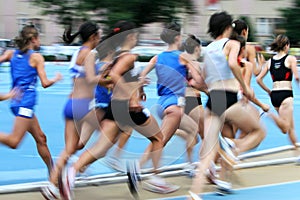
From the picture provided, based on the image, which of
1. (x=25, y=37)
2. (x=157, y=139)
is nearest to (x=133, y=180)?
(x=157, y=139)

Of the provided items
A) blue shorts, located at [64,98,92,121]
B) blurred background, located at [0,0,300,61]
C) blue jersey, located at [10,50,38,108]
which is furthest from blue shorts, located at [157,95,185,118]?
blurred background, located at [0,0,300,61]

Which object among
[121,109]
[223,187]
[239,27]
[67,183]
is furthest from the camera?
[239,27]

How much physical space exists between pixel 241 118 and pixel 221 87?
40 cm

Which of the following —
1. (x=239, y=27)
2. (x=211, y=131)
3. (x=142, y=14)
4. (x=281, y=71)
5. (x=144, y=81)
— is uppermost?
(x=239, y=27)

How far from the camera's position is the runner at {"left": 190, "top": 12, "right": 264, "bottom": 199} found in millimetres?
6215

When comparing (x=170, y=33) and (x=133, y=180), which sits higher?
(x=170, y=33)

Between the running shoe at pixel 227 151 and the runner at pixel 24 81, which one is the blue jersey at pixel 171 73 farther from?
the runner at pixel 24 81

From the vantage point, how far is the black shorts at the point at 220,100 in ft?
20.5

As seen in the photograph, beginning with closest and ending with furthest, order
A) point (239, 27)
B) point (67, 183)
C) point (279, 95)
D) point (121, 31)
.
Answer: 1. point (67, 183)
2. point (121, 31)
3. point (239, 27)
4. point (279, 95)

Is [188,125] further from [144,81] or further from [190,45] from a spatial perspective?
[144,81]

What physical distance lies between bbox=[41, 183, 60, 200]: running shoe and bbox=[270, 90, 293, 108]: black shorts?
3941 millimetres

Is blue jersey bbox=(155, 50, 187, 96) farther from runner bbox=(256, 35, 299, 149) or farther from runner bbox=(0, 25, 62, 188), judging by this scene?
runner bbox=(256, 35, 299, 149)

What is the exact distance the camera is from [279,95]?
8.91m

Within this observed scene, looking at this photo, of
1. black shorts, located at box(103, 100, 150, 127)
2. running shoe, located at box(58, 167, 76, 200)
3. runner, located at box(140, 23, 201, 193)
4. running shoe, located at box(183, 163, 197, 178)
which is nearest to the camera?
running shoe, located at box(58, 167, 76, 200)
